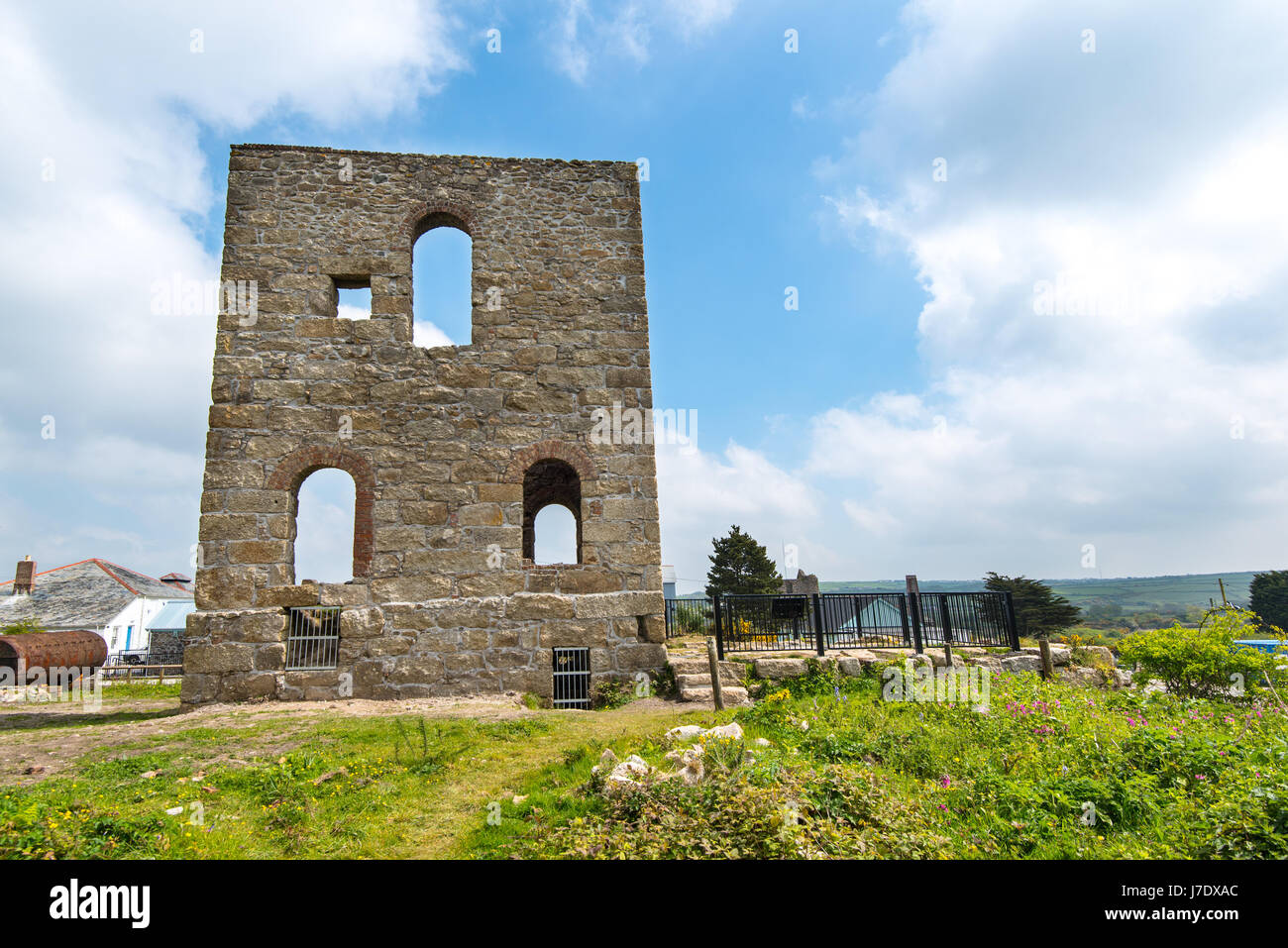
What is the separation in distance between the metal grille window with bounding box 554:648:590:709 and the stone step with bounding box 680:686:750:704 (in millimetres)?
1623

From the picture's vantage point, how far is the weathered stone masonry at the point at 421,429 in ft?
34.4

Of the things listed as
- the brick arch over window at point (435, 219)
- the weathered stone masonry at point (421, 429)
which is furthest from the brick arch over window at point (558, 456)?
the brick arch over window at point (435, 219)

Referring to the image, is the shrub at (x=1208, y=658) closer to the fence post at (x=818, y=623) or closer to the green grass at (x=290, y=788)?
the fence post at (x=818, y=623)

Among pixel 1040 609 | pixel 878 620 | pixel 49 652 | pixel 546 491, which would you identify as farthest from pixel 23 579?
pixel 1040 609

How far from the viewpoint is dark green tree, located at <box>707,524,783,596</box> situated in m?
35.1

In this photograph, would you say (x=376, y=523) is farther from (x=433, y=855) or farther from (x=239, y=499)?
(x=433, y=855)

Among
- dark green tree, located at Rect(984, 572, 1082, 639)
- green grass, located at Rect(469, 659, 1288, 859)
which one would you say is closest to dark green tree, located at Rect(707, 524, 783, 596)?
dark green tree, located at Rect(984, 572, 1082, 639)

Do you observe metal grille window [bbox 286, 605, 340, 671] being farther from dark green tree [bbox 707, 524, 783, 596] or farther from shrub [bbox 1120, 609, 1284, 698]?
dark green tree [bbox 707, 524, 783, 596]

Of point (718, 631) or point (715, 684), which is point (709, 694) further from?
point (718, 631)

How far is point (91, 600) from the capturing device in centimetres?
3145

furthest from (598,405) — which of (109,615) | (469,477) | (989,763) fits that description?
(109,615)
